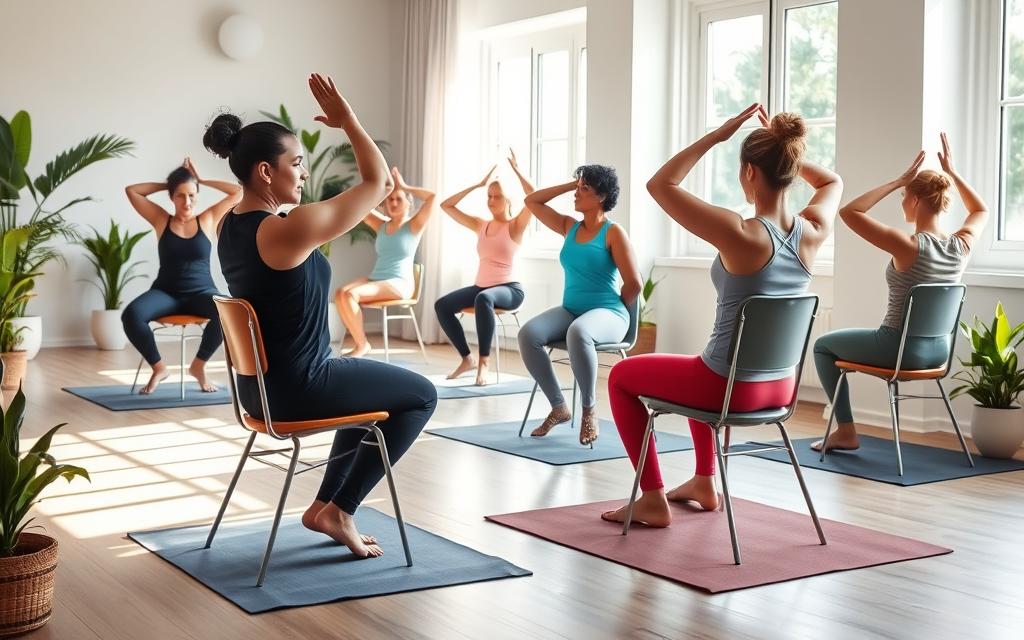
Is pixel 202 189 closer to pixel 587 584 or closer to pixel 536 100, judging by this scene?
pixel 536 100

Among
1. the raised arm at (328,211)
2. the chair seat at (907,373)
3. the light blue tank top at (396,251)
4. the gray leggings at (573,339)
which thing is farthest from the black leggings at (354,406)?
the light blue tank top at (396,251)

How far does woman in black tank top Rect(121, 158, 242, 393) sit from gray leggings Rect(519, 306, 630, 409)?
1939 millimetres

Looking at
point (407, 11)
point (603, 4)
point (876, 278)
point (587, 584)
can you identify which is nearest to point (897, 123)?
point (876, 278)

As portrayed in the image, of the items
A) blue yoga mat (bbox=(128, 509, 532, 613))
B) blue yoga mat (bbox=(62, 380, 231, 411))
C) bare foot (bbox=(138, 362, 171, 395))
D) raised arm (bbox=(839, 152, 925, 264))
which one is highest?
raised arm (bbox=(839, 152, 925, 264))

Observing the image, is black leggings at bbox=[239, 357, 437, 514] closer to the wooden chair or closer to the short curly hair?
the wooden chair

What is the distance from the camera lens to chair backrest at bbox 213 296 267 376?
300 centimetres

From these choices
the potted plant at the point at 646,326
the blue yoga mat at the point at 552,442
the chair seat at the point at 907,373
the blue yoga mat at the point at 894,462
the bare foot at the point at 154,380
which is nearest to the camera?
the blue yoga mat at the point at 894,462

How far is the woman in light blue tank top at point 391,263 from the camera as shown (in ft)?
24.3

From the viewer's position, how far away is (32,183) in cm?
847

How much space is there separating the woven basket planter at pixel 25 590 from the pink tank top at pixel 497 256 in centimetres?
443

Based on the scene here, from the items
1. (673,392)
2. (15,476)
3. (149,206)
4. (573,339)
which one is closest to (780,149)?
(673,392)

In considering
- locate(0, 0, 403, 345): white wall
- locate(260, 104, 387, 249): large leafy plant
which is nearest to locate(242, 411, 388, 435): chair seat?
locate(0, 0, 403, 345): white wall

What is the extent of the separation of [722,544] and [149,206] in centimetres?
419

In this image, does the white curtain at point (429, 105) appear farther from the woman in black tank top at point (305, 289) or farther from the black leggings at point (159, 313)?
the woman in black tank top at point (305, 289)
